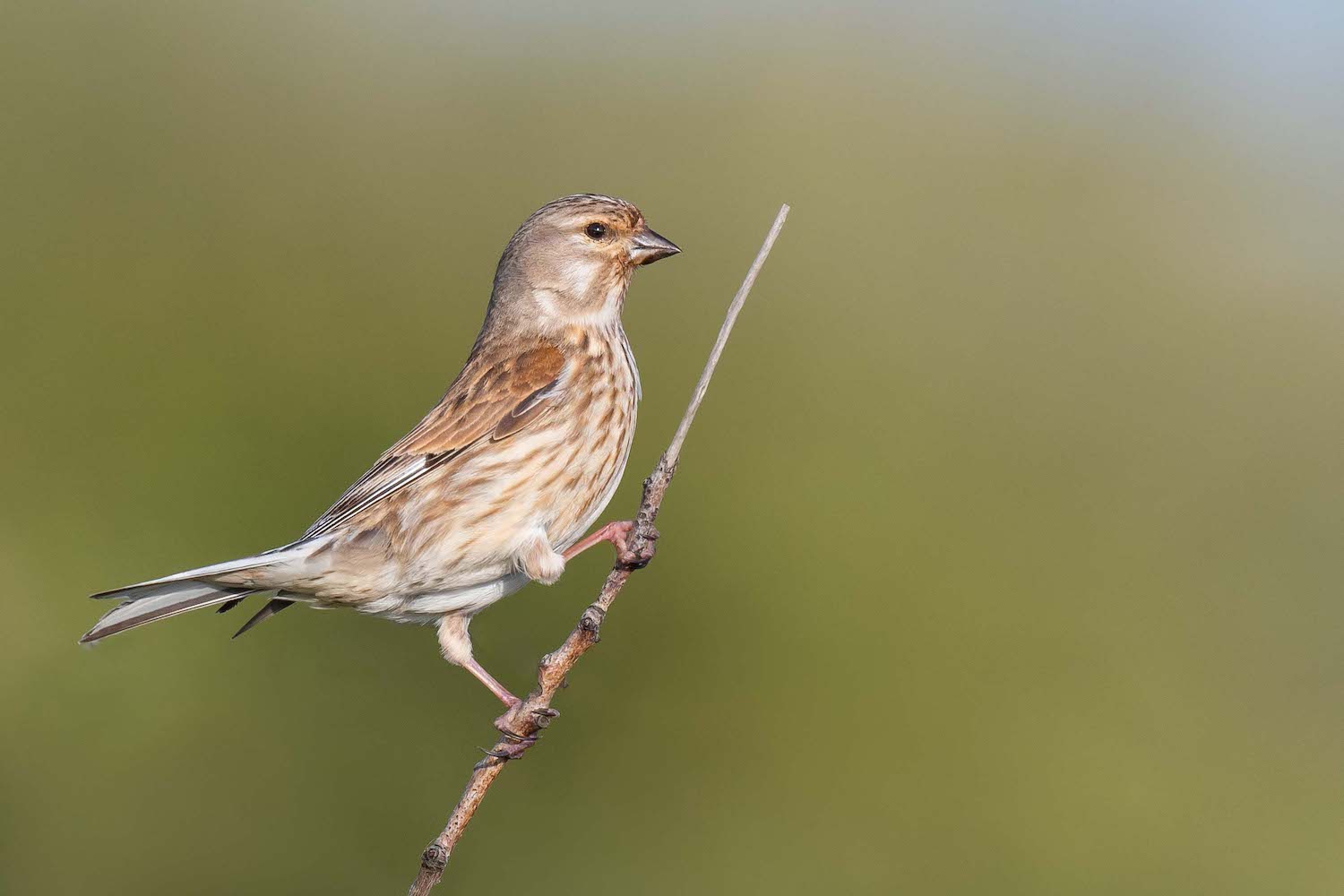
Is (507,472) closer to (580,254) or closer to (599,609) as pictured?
(580,254)

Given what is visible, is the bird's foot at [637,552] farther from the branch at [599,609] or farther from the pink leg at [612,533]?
the pink leg at [612,533]

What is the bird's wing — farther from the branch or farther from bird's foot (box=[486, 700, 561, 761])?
the branch

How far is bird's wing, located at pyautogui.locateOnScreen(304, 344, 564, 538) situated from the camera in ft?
12.5

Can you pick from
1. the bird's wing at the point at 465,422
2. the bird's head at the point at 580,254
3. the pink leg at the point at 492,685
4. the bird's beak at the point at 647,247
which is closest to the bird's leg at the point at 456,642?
the pink leg at the point at 492,685

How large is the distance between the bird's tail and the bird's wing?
0.90 feet

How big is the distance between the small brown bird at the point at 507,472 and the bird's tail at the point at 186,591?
1 centimetres

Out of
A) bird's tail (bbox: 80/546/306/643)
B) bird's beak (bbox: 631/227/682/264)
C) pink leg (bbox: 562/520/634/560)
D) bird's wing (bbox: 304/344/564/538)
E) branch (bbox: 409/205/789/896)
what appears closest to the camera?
branch (bbox: 409/205/789/896)

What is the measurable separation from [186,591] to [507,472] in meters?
0.94

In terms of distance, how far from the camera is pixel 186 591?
3.28 meters

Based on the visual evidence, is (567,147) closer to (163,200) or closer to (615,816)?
(163,200)

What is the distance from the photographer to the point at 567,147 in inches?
324

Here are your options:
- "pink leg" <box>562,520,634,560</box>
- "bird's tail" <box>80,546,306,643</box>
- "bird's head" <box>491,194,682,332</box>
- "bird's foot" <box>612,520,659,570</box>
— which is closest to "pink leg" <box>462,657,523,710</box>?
"pink leg" <box>562,520,634,560</box>

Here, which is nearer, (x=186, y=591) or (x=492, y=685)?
(x=186, y=591)

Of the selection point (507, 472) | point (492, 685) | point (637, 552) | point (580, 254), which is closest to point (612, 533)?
point (507, 472)
